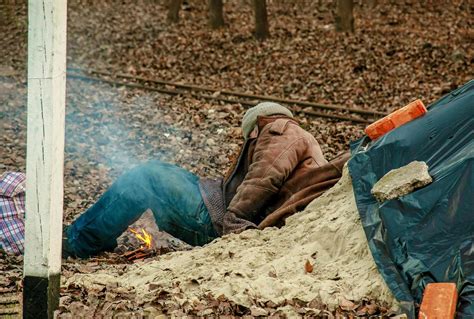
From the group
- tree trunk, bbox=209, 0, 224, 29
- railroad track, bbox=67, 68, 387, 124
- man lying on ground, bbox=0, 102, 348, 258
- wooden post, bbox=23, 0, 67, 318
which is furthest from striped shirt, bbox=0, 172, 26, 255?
tree trunk, bbox=209, 0, 224, 29

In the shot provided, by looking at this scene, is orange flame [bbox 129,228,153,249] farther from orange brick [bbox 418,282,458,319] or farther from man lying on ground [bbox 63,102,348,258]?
orange brick [bbox 418,282,458,319]

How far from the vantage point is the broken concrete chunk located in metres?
5.21

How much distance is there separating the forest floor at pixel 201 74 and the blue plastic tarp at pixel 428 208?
3.17 feet

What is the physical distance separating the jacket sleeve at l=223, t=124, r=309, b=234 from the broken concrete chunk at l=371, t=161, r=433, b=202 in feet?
4.29

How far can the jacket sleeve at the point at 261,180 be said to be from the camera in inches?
261

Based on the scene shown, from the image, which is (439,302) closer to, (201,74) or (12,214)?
(12,214)

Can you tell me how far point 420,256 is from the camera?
499 centimetres

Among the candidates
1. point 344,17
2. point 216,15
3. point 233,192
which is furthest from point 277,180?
point 216,15

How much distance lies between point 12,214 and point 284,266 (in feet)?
8.82

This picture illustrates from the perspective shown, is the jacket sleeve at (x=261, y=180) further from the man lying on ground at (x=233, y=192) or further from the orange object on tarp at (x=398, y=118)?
the orange object on tarp at (x=398, y=118)

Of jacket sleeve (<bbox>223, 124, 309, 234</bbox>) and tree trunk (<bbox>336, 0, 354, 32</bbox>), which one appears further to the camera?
tree trunk (<bbox>336, 0, 354, 32</bbox>)

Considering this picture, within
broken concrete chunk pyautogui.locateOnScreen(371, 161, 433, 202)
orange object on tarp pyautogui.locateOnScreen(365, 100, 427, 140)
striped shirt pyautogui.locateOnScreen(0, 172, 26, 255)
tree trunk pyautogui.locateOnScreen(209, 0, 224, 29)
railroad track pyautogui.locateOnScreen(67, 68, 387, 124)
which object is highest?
orange object on tarp pyautogui.locateOnScreen(365, 100, 427, 140)

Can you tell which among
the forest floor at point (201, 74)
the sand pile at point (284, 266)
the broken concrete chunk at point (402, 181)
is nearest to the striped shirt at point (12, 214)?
the forest floor at point (201, 74)

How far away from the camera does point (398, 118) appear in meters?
5.98
